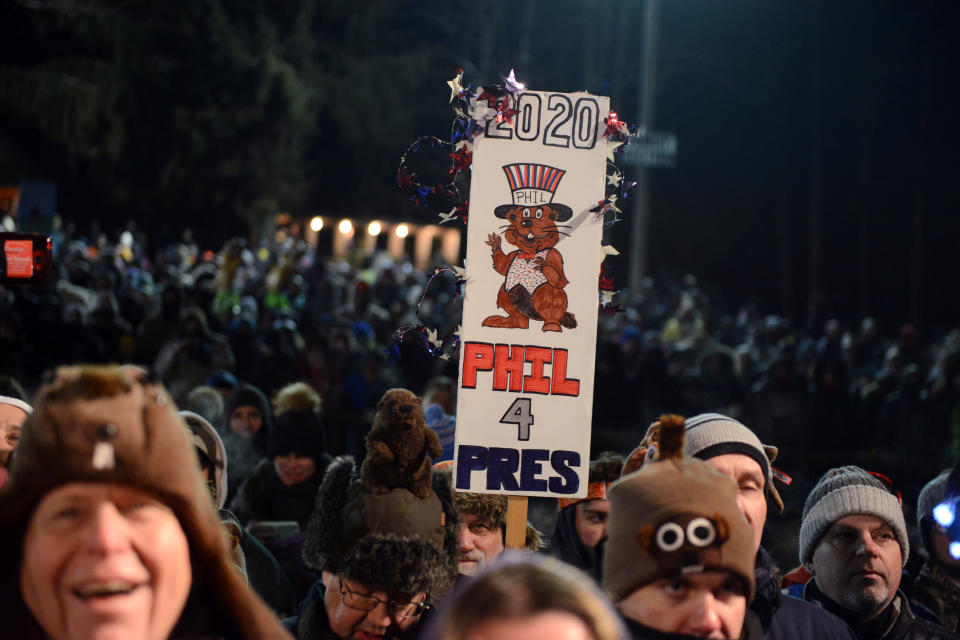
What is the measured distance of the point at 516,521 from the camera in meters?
4.20

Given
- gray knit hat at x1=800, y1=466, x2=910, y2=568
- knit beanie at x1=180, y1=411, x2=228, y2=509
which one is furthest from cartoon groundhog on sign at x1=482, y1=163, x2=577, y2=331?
knit beanie at x1=180, y1=411, x2=228, y2=509

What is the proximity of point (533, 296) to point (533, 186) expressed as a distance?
0.43 meters

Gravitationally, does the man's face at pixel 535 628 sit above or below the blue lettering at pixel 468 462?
above

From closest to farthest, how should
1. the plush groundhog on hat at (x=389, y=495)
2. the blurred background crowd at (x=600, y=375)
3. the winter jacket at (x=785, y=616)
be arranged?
the winter jacket at (x=785, y=616) < the plush groundhog on hat at (x=389, y=495) < the blurred background crowd at (x=600, y=375)

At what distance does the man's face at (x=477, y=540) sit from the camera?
4801 millimetres

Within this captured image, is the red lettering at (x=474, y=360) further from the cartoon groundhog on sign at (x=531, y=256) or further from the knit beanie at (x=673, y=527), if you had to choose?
the knit beanie at (x=673, y=527)

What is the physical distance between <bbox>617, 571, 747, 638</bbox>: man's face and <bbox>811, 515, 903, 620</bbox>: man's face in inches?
65.4

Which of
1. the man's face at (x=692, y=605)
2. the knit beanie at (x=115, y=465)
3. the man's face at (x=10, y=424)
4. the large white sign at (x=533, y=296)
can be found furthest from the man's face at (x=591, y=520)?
the knit beanie at (x=115, y=465)

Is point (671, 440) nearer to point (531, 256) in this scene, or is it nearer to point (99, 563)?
point (99, 563)

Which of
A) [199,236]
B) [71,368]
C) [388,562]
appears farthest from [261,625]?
[199,236]

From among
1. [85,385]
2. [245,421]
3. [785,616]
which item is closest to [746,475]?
[785,616]

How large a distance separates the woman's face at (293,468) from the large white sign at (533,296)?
2.59 metres

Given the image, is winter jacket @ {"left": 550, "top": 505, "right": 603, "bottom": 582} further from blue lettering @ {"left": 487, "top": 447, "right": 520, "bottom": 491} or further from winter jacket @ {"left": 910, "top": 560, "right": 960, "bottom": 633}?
winter jacket @ {"left": 910, "top": 560, "right": 960, "bottom": 633}

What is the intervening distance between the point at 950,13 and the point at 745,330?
13772 millimetres
